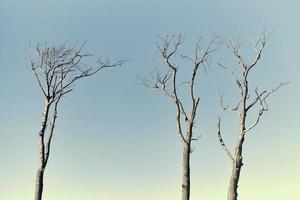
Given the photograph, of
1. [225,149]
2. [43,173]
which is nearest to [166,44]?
[225,149]

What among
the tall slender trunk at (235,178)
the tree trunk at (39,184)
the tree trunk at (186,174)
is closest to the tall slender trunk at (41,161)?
the tree trunk at (39,184)

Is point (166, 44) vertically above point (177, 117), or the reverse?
point (166, 44)

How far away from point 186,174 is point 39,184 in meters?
4.72

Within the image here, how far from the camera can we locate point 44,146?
1828 centimetres

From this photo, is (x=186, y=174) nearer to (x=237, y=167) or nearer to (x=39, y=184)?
(x=237, y=167)

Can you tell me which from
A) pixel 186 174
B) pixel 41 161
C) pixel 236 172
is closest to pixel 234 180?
pixel 236 172

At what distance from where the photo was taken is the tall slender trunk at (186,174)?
56.1ft

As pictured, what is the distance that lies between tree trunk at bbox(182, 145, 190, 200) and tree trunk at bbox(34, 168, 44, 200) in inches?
179

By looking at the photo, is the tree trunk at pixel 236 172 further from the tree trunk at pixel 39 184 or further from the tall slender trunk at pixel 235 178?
the tree trunk at pixel 39 184

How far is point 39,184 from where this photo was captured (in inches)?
695

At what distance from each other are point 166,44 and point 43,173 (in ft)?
19.4

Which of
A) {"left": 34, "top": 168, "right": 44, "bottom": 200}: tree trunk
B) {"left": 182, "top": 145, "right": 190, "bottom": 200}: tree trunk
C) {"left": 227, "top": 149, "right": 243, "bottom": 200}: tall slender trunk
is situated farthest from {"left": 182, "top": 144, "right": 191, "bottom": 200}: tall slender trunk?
{"left": 34, "top": 168, "right": 44, "bottom": 200}: tree trunk

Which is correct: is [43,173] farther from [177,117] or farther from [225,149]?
[225,149]

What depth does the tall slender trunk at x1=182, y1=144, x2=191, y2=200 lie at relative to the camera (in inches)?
673
